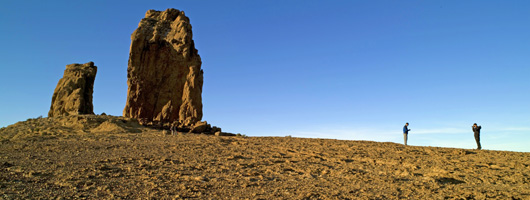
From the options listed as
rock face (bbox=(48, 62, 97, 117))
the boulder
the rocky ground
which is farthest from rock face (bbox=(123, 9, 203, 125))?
the rocky ground

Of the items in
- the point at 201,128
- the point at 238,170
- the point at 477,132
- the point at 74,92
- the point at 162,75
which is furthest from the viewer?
the point at 162,75

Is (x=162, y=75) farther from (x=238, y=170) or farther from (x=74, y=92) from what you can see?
(x=238, y=170)

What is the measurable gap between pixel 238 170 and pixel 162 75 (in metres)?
20.4

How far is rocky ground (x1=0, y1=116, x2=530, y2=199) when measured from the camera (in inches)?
330

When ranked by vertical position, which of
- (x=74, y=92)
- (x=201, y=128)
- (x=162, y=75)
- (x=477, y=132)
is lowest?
(x=201, y=128)

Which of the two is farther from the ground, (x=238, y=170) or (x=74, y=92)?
(x=74, y=92)

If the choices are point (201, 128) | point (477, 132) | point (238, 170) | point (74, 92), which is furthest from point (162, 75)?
point (477, 132)

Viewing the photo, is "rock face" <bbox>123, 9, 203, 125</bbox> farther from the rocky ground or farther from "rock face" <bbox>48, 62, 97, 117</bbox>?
the rocky ground

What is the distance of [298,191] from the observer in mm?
8758

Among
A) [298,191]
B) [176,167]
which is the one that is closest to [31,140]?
[176,167]

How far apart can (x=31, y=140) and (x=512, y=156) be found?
24.2 meters

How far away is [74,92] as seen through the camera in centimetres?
2791

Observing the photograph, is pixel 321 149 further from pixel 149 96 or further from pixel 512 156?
pixel 149 96

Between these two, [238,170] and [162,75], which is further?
[162,75]
